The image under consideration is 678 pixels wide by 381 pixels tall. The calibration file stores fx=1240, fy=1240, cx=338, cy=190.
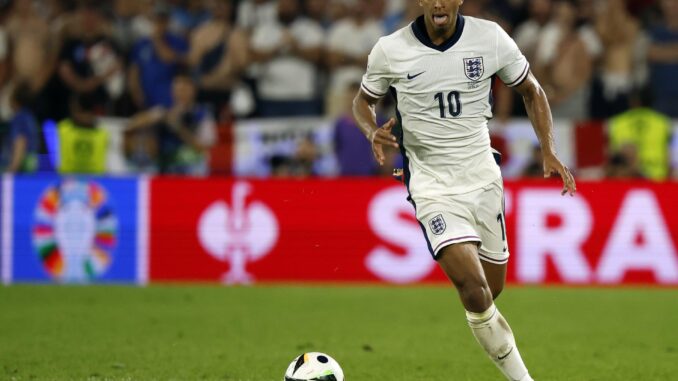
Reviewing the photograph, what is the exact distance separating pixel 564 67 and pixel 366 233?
12.2 ft

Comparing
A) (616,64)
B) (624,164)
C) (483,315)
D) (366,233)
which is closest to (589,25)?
(616,64)

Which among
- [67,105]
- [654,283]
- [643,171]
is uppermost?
[67,105]

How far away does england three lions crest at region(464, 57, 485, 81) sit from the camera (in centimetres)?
757

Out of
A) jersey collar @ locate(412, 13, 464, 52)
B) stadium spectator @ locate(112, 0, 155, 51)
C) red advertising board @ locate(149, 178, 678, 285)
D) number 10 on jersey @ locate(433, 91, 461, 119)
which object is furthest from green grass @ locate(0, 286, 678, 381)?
stadium spectator @ locate(112, 0, 155, 51)

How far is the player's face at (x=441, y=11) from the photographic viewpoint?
7398 mm

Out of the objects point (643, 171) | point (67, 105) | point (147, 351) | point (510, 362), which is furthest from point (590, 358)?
point (67, 105)

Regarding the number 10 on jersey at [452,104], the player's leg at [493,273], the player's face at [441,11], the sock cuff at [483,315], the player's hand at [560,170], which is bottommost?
the sock cuff at [483,315]

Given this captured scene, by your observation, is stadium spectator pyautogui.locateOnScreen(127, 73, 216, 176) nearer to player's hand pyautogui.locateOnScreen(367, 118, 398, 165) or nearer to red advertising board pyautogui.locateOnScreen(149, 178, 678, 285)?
red advertising board pyautogui.locateOnScreen(149, 178, 678, 285)

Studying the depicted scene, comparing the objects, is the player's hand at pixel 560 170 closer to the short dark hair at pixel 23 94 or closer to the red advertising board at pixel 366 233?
the red advertising board at pixel 366 233

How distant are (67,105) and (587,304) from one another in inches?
301

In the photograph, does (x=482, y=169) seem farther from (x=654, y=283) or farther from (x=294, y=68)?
(x=294, y=68)

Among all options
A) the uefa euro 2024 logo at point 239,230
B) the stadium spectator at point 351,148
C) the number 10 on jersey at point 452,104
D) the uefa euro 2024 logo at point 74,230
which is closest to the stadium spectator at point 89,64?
the uefa euro 2024 logo at point 74,230

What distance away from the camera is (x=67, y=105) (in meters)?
17.1

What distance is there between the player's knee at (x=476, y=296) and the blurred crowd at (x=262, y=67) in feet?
29.8
